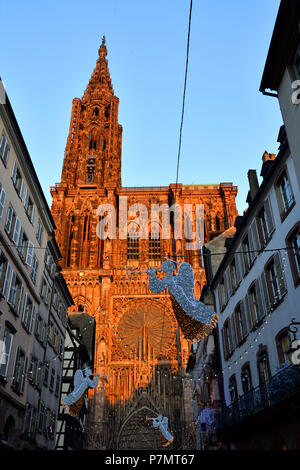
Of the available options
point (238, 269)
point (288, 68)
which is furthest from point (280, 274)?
point (288, 68)

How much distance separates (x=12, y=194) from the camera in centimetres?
1539

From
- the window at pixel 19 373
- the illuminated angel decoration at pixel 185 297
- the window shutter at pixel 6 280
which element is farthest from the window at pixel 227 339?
the window shutter at pixel 6 280

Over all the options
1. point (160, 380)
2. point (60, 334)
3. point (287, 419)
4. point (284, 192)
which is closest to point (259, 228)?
point (284, 192)

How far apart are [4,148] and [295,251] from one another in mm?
9488

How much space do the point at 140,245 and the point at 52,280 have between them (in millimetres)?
24353

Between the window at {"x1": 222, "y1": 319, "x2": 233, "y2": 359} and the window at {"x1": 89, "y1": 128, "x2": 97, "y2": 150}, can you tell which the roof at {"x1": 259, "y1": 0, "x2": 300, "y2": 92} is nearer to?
the window at {"x1": 222, "y1": 319, "x2": 233, "y2": 359}

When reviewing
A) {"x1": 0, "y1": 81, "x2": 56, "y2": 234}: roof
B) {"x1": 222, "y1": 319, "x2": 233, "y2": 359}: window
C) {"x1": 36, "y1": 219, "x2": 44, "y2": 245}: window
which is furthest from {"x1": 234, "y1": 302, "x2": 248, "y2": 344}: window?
{"x1": 0, "y1": 81, "x2": 56, "y2": 234}: roof

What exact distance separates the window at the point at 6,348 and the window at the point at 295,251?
914 centimetres

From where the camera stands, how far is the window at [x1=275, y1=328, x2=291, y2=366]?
12.1m

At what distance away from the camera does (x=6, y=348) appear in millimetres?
14711

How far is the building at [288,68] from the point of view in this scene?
10117mm
